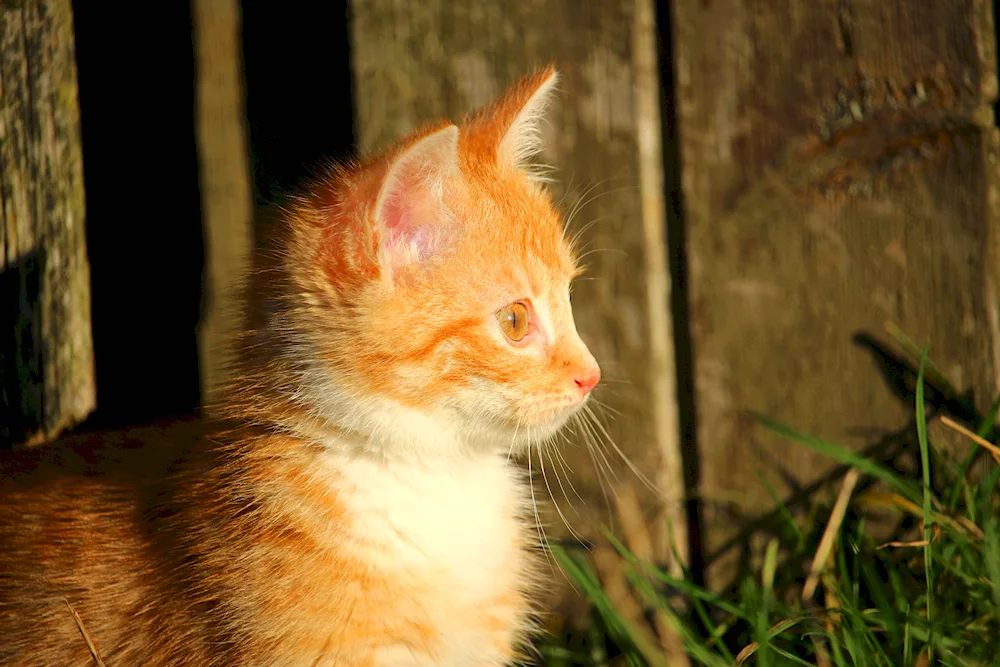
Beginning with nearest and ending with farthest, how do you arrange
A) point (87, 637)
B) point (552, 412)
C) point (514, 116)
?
point (87, 637) < point (552, 412) < point (514, 116)

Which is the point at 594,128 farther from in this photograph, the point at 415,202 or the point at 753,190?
the point at 415,202

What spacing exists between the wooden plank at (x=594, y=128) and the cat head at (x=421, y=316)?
30 centimetres

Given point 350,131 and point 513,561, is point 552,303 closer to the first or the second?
point 513,561

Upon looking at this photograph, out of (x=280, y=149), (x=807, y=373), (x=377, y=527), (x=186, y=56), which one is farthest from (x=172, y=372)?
(x=807, y=373)

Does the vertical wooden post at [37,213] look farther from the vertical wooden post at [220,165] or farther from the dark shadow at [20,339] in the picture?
the vertical wooden post at [220,165]

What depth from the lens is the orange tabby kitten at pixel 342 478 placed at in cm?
129

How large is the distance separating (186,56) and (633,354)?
1297mm

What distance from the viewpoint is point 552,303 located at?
1525 millimetres

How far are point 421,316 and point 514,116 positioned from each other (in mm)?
418

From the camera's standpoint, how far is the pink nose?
1.46 meters

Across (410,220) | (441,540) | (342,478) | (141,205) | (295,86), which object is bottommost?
(441,540)

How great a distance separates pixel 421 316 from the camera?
137cm

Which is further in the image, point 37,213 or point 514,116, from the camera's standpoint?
point 37,213

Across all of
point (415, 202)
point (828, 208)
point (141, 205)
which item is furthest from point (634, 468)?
point (141, 205)
